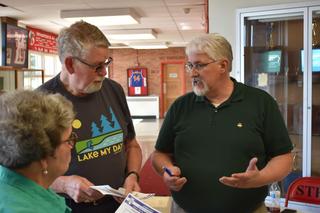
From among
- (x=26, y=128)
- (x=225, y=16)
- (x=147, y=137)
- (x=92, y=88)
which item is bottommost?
(x=147, y=137)

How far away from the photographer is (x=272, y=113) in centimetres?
176

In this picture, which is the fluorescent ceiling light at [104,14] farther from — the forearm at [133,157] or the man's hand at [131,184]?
the man's hand at [131,184]

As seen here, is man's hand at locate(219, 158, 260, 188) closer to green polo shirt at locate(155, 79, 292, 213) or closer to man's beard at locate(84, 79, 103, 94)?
green polo shirt at locate(155, 79, 292, 213)

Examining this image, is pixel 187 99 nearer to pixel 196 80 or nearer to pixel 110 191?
pixel 196 80

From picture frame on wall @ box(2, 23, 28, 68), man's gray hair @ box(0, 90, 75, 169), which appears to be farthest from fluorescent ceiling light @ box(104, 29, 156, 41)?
man's gray hair @ box(0, 90, 75, 169)

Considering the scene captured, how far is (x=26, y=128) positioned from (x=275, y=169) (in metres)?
1.18

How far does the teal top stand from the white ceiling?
4.48 meters

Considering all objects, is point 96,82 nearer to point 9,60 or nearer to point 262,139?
point 262,139

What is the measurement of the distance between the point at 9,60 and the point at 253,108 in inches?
264

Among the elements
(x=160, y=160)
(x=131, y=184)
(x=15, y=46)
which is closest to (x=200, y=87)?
(x=160, y=160)

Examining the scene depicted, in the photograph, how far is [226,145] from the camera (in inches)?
67.8

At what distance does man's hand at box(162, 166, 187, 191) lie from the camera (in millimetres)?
1688

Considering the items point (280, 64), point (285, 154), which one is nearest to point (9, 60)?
point (280, 64)

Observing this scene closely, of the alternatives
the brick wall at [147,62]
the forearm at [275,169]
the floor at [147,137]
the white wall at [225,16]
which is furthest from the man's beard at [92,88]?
the brick wall at [147,62]
